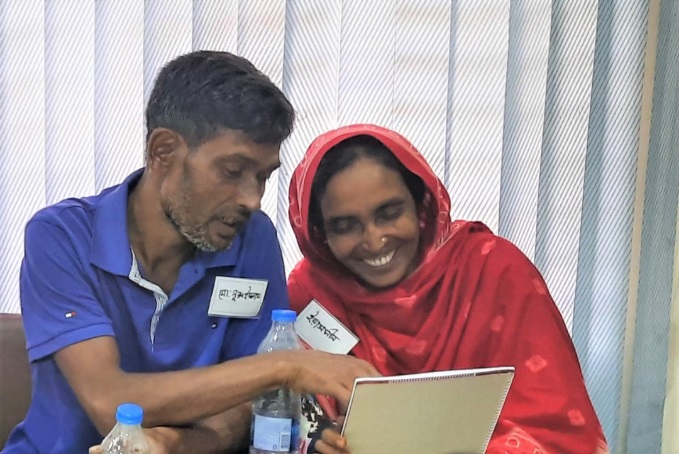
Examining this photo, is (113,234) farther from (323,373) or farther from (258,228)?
(323,373)

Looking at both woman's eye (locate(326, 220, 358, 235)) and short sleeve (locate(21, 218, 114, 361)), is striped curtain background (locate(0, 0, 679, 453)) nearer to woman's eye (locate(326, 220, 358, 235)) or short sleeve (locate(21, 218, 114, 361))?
woman's eye (locate(326, 220, 358, 235))

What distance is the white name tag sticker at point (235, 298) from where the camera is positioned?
1.37m

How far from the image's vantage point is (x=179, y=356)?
134 centimetres

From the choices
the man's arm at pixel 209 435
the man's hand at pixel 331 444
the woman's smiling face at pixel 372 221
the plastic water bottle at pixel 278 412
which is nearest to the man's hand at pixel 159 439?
the man's arm at pixel 209 435

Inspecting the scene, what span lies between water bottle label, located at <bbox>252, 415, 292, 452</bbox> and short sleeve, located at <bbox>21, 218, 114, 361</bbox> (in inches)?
11.1

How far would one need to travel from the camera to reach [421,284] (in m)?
1.49

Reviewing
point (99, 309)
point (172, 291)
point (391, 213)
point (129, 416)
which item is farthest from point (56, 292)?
point (391, 213)

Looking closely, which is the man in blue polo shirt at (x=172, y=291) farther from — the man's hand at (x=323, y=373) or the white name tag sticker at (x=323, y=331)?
the white name tag sticker at (x=323, y=331)

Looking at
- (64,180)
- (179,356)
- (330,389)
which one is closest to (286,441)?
(330,389)

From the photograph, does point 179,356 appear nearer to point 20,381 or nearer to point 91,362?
point 91,362

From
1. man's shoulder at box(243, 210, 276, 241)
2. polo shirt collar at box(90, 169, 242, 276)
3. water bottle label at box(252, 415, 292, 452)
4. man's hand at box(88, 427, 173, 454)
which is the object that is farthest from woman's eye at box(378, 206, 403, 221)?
man's hand at box(88, 427, 173, 454)

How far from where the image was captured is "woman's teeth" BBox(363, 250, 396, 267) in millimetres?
1479

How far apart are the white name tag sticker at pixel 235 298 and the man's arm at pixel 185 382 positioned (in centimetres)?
20

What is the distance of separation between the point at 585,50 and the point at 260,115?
0.92 meters
